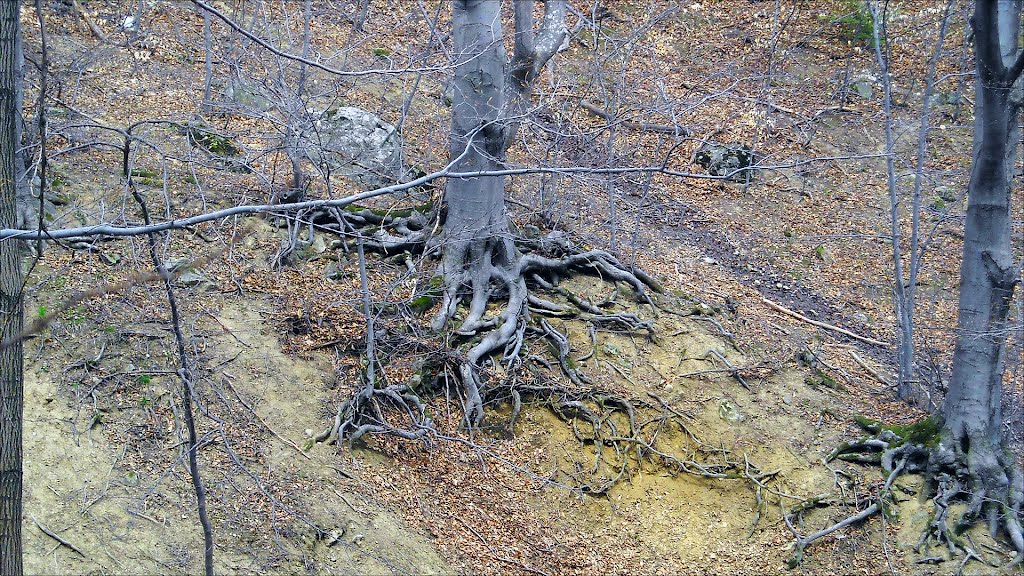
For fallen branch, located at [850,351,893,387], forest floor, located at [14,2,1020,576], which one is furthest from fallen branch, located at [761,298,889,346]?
fallen branch, located at [850,351,893,387]

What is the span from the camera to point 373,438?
24.0ft

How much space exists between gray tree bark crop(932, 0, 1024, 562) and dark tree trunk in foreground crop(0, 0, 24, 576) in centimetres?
678

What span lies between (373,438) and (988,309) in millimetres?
5625

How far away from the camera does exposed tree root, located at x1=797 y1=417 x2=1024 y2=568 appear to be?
7.01 metres

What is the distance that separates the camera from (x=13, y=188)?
4.00m

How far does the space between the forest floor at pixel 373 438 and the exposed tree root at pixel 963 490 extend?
14cm

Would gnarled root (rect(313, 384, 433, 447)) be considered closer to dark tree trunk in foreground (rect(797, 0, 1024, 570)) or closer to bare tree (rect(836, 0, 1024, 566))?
dark tree trunk in foreground (rect(797, 0, 1024, 570))

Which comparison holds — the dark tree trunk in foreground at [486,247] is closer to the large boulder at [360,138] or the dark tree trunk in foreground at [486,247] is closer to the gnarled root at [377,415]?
the gnarled root at [377,415]

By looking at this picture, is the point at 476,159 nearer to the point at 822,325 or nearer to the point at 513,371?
the point at 513,371

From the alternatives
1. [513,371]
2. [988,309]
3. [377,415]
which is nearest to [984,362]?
[988,309]

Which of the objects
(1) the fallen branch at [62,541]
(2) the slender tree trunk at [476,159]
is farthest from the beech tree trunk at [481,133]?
(1) the fallen branch at [62,541]

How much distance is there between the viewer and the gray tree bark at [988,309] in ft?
22.0

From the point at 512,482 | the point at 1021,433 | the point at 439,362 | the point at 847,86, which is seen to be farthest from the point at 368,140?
the point at 847,86

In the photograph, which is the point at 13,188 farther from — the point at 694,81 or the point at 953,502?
the point at 694,81
